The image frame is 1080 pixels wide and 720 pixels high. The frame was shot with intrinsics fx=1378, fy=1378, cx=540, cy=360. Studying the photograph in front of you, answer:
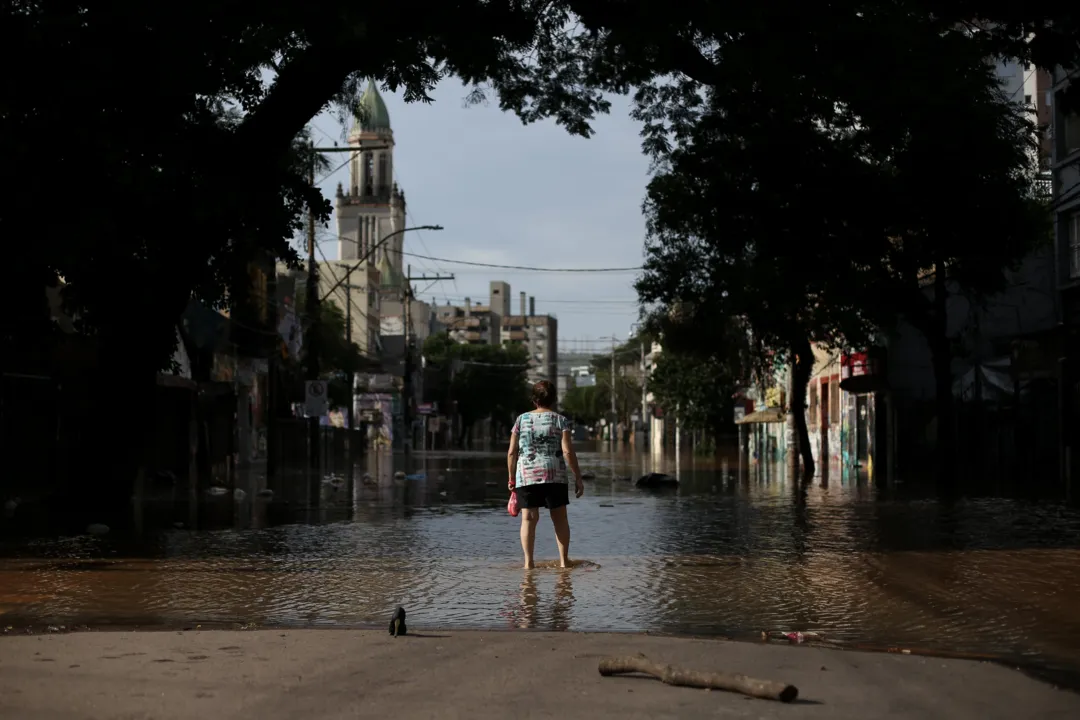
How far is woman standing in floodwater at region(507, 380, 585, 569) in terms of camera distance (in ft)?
37.1

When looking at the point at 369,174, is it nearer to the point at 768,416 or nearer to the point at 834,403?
the point at 768,416

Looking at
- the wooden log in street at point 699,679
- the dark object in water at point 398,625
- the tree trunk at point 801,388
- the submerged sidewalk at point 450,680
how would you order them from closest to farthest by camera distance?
the submerged sidewalk at point 450,680
the wooden log in street at point 699,679
the dark object in water at point 398,625
the tree trunk at point 801,388

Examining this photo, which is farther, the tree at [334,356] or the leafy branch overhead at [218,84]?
the tree at [334,356]

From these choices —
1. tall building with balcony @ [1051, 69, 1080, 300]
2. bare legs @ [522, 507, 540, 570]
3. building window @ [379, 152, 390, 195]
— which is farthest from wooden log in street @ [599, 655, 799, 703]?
building window @ [379, 152, 390, 195]

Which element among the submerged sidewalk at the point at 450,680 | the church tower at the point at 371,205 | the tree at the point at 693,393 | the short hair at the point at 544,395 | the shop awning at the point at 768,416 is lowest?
the submerged sidewalk at the point at 450,680

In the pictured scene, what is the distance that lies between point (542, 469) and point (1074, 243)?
82.7 feet

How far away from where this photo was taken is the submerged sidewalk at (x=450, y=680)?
548cm

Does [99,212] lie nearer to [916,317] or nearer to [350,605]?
[350,605]

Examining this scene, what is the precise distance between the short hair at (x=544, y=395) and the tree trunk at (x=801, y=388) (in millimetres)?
22429

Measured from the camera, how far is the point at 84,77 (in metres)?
15.4

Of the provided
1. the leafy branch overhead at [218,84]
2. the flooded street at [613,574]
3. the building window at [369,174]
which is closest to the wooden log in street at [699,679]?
the flooded street at [613,574]

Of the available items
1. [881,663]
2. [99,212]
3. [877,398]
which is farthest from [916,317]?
[881,663]

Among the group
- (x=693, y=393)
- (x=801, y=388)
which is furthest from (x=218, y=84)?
(x=693, y=393)

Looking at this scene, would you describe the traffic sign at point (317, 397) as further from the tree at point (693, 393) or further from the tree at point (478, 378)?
the tree at point (478, 378)
